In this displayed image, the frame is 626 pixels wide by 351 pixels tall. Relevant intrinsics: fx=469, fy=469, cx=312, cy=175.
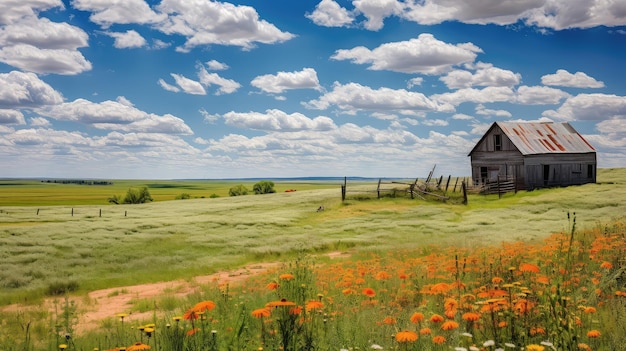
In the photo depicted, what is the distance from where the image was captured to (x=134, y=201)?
8181cm

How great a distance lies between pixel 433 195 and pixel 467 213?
33.2 feet

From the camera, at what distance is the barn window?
195ft

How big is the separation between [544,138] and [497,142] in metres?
6.45

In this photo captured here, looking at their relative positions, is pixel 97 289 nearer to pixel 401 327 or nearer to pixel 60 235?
pixel 60 235

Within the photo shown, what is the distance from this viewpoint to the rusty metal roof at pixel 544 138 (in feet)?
189

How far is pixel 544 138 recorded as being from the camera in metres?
60.6

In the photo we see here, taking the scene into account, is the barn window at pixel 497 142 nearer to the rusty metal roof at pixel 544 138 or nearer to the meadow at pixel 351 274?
the rusty metal roof at pixel 544 138

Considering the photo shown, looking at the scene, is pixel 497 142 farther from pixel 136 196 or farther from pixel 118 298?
pixel 136 196

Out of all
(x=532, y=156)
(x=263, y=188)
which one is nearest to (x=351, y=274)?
(x=532, y=156)

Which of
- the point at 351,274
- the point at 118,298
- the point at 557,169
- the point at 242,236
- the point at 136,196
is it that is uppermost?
the point at 557,169

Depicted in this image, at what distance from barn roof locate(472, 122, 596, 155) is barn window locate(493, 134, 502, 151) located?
1.25m

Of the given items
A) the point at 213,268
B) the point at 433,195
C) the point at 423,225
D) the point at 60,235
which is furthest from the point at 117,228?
the point at 433,195

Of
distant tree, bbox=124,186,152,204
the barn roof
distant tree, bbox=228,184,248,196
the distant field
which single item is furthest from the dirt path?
distant tree, bbox=228,184,248,196

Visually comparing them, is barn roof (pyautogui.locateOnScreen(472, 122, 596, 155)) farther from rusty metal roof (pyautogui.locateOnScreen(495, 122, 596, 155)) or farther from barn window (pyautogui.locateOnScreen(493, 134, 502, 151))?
barn window (pyautogui.locateOnScreen(493, 134, 502, 151))
